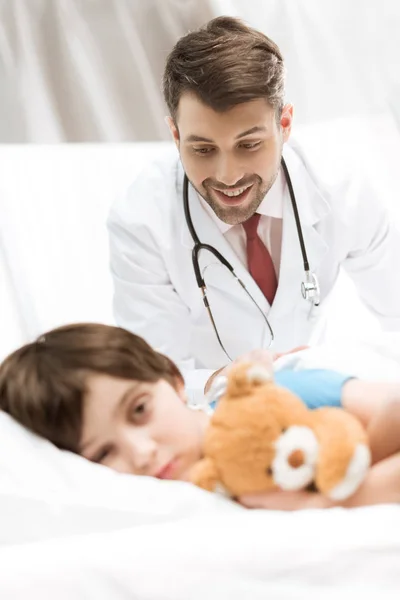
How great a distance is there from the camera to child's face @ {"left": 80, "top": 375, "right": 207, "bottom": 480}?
937mm

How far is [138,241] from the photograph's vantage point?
5.29 ft

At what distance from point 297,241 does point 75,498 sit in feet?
2.87

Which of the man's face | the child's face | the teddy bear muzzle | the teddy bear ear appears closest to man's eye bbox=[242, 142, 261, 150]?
the man's face

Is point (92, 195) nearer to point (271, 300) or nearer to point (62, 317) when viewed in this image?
point (62, 317)

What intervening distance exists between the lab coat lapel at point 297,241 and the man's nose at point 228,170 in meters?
0.23

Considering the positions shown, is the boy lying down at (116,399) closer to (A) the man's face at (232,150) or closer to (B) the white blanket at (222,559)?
(B) the white blanket at (222,559)

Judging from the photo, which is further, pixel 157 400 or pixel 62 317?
pixel 62 317

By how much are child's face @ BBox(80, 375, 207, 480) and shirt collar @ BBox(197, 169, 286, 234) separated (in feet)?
2.27

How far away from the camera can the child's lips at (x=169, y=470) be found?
953 millimetres

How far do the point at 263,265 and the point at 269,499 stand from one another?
0.81 metres

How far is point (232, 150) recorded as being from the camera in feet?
4.58

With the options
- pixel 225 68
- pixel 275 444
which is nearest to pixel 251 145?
pixel 225 68

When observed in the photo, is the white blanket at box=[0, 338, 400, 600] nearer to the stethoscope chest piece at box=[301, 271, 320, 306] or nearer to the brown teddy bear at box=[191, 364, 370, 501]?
the brown teddy bear at box=[191, 364, 370, 501]

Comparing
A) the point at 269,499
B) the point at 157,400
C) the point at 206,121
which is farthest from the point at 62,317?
Result: the point at 269,499
